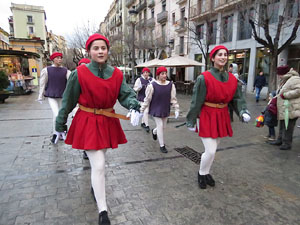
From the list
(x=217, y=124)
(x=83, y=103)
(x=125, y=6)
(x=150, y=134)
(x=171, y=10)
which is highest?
(x=125, y=6)

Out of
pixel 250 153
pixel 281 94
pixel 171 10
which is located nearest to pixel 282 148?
pixel 250 153

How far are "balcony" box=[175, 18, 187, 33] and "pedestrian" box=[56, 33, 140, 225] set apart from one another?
22687 millimetres

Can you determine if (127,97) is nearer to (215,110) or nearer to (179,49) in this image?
(215,110)

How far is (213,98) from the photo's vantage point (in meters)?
2.79

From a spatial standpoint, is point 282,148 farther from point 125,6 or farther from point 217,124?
point 125,6

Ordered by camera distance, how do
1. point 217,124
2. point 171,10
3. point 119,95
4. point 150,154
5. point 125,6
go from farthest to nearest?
point 125,6 < point 171,10 < point 150,154 < point 217,124 < point 119,95

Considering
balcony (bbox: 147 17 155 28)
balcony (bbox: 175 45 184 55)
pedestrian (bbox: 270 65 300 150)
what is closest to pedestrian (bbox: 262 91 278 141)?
pedestrian (bbox: 270 65 300 150)

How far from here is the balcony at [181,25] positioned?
23000mm

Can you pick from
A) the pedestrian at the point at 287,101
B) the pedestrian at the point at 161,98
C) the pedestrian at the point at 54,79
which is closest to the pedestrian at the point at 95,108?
the pedestrian at the point at 161,98

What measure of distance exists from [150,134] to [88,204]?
11.0 ft

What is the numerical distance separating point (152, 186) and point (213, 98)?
4.92ft

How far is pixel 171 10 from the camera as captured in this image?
26094mm

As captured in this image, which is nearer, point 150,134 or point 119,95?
point 119,95

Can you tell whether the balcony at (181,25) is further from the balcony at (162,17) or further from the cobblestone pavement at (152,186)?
the cobblestone pavement at (152,186)
